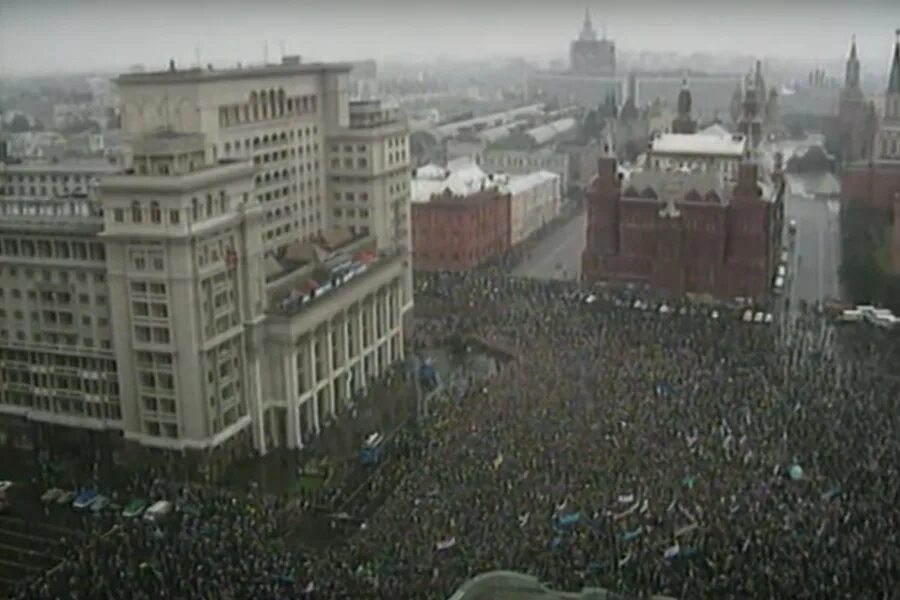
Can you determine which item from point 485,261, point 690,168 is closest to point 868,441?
point 690,168

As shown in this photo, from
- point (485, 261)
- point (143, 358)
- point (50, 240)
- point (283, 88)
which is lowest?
point (485, 261)

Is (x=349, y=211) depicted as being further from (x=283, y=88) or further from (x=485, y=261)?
(x=485, y=261)

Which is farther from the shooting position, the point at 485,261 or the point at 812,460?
the point at 485,261

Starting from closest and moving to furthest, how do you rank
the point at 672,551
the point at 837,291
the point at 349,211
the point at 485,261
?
the point at 672,551
the point at 349,211
the point at 837,291
the point at 485,261

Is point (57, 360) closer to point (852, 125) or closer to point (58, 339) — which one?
point (58, 339)

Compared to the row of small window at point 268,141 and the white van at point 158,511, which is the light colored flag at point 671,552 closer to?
the white van at point 158,511

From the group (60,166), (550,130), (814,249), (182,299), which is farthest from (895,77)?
(182,299)

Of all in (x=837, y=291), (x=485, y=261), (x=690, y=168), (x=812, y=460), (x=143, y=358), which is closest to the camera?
(x=812, y=460)

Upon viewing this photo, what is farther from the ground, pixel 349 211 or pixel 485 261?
pixel 349 211
